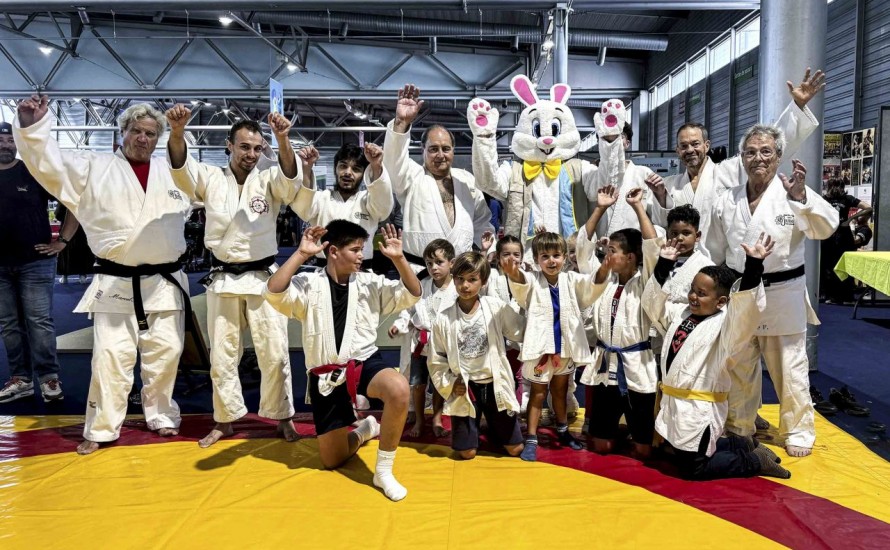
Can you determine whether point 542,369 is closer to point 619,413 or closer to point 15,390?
point 619,413

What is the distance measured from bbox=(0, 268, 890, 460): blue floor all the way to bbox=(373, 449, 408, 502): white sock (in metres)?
1.37

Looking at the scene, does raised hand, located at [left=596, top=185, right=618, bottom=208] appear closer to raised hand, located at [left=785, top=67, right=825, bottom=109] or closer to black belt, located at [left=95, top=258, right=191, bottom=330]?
raised hand, located at [left=785, top=67, right=825, bottom=109]

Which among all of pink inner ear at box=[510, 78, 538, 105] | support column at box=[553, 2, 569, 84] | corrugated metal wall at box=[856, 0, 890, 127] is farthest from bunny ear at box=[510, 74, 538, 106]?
corrugated metal wall at box=[856, 0, 890, 127]

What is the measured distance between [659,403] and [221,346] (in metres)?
2.14

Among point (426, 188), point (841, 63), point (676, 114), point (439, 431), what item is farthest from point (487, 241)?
point (676, 114)

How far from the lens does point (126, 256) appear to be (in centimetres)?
297

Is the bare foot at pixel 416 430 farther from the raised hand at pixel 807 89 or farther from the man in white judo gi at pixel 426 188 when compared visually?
the raised hand at pixel 807 89

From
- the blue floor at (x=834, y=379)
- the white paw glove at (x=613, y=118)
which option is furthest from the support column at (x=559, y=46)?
the white paw glove at (x=613, y=118)

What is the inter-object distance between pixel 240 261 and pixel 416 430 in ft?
4.07

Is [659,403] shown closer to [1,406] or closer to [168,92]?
[1,406]

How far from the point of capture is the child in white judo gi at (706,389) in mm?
2496

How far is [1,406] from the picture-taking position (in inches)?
144

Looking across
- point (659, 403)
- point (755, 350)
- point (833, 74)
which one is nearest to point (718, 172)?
point (755, 350)

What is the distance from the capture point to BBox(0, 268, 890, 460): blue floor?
134 inches
